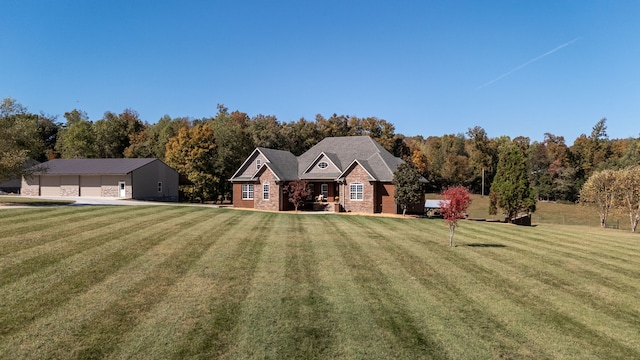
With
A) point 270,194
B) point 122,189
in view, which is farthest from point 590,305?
point 122,189

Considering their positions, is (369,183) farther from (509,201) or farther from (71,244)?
(71,244)

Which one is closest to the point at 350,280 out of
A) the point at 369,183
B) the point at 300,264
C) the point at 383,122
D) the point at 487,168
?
the point at 300,264

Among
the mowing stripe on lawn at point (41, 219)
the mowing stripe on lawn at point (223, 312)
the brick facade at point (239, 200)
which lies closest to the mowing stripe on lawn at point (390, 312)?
the mowing stripe on lawn at point (223, 312)

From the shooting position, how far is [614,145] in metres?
90.2

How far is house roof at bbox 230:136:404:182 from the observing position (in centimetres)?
4059

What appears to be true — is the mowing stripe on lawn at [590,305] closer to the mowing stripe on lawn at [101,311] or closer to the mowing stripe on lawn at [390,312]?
the mowing stripe on lawn at [390,312]

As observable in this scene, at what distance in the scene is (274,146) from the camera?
6575 centimetres

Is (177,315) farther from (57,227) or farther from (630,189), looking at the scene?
(630,189)

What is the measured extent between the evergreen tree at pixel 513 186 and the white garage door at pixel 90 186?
161 ft

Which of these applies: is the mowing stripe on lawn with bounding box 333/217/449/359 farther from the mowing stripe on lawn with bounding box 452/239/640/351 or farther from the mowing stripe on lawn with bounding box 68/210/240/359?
the mowing stripe on lawn with bounding box 68/210/240/359

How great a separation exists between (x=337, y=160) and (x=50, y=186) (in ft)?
133

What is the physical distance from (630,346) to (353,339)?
612 centimetres

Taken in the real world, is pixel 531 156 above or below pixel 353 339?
above

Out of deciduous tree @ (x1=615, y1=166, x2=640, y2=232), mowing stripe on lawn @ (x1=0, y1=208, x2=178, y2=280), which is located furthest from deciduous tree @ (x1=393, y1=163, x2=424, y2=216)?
deciduous tree @ (x1=615, y1=166, x2=640, y2=232)
